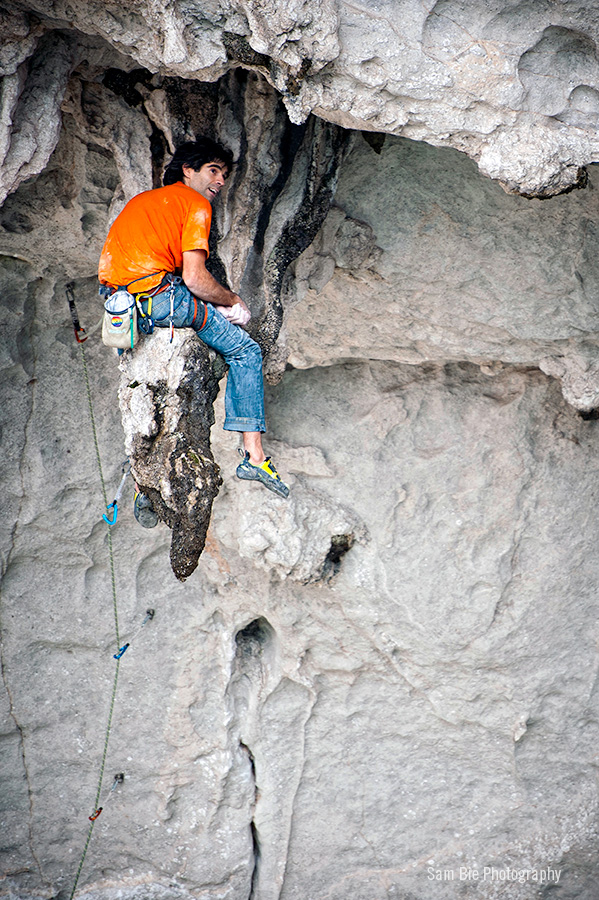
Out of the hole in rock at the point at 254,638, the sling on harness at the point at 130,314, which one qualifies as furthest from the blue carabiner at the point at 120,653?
the sling on harness at the point at 130,314

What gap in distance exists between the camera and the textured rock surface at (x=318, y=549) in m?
3.33

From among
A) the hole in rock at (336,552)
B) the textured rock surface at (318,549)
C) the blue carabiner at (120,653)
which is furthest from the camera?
the blue carabiner at (120,653)

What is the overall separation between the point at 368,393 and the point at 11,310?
6.04 ft

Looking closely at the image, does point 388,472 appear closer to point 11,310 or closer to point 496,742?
point 496,742

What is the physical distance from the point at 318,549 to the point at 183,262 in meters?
1.83

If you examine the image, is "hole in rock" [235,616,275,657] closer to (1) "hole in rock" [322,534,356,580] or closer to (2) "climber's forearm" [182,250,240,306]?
(1) "hole in rock" [322,534,356,580]

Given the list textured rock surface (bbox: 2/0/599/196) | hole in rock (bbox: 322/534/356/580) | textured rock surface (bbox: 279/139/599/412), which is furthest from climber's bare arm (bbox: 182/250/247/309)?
hole in rock (bbox: 322/534/356/580)

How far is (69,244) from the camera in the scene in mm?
3744

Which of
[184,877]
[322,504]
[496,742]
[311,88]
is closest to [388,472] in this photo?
[322,504]

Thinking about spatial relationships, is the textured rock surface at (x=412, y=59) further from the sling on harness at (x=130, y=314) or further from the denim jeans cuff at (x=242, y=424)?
the denim jeans cuff at (x=242, y=424)

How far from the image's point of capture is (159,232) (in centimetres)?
285

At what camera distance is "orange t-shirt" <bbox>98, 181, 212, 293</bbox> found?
283 centimetres

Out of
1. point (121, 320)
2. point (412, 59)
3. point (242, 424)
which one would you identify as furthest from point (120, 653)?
point (412, 59)

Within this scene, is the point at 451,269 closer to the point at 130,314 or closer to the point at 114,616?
the point at 130,314
